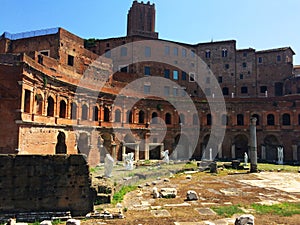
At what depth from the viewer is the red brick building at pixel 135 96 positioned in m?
18.8

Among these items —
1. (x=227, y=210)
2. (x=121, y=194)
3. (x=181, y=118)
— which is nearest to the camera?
(x=227, y=210)

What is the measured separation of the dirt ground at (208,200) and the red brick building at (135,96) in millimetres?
9774

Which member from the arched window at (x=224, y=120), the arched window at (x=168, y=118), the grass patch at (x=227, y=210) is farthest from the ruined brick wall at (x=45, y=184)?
the arched window at (x=224, y=120)

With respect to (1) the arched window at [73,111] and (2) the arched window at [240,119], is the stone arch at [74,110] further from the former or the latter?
(2) the arched window at [240,119]

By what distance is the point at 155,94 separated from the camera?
3609cm

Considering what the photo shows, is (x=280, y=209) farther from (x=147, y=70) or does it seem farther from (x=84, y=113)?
(x=147, y=70)

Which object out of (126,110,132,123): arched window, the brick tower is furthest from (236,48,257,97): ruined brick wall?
(126,110,132,123): arched window

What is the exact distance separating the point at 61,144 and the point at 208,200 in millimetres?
14686

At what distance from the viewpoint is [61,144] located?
2297 cm

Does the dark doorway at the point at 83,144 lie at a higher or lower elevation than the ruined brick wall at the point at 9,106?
lower

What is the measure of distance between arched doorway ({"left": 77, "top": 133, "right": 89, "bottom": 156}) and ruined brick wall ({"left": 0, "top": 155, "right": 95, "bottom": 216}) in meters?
15.3

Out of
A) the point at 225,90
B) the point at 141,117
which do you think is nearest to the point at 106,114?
the point at 141,117

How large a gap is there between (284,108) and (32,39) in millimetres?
31896

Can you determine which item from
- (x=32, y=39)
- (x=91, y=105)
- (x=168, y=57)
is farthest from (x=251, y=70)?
(x=32, y=39)
